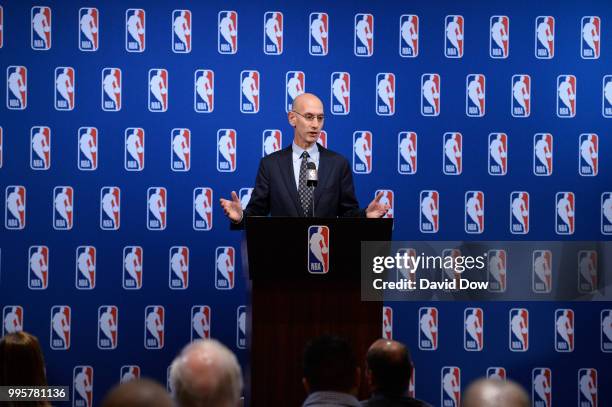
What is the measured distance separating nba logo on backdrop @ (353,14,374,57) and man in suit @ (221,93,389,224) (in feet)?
3.88

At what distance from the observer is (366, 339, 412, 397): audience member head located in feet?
11.0

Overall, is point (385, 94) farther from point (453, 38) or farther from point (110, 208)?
point (110, 208)

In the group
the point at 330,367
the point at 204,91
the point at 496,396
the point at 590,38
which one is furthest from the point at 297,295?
the point at 590,38

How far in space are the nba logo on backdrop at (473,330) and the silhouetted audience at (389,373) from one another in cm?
304

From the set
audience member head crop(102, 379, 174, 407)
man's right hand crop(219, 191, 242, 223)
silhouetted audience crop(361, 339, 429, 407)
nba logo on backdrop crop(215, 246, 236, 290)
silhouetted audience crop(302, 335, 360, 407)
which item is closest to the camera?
audience member head crop(102, 379, 174, 407)

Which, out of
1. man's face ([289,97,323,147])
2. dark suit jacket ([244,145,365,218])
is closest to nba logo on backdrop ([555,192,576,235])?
dark suit jacket ([244,145,365,218])

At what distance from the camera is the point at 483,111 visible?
6434mm

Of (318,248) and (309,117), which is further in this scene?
(309,117)

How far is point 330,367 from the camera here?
3.17m

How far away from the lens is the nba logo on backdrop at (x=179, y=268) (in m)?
6.30

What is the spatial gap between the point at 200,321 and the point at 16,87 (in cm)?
209

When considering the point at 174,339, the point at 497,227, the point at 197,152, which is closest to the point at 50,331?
the point at 174,339

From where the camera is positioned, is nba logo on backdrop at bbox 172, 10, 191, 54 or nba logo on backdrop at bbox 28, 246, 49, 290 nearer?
nba logo on backdrop at bbox 28, 246, 49, 290

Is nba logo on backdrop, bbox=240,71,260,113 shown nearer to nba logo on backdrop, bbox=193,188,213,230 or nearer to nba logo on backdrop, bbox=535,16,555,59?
nba logo on backdrop, bbox=193,188,213,230
